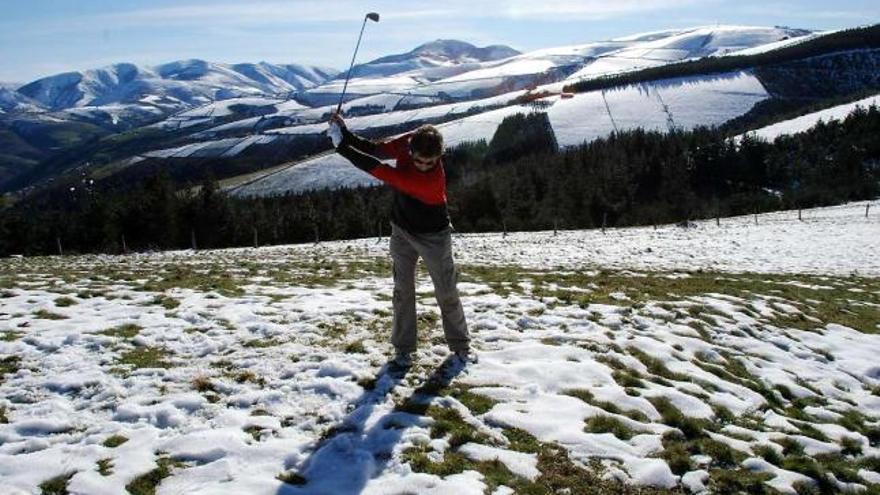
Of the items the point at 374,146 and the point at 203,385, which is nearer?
the point at 203,385

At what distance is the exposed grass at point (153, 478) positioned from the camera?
6070 millimetres

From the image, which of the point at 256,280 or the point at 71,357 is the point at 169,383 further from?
the point at 256,280

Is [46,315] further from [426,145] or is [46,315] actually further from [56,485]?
[426,145]

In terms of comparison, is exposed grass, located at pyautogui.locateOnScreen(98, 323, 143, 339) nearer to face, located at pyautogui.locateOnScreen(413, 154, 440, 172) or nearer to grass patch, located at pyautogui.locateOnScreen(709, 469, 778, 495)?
face, located at pyautogui.locateOnScreen(413, 154, 440, 172)

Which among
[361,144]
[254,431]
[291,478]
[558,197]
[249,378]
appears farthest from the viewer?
[558,197]

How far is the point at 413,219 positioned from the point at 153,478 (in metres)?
4.61

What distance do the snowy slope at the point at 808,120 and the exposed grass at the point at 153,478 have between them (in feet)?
483

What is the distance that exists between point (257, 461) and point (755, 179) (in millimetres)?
137969

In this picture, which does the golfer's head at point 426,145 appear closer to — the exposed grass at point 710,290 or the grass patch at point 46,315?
the exposed grass at point 710,290

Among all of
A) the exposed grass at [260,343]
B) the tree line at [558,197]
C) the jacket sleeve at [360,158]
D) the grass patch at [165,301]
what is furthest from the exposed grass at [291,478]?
the tree line at [558,197]

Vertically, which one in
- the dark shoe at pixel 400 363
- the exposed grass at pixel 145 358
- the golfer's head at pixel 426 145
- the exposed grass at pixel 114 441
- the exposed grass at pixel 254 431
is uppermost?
the golfer's head at pixel 426 145

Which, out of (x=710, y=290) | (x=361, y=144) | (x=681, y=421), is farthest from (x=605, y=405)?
(x=710, y=290)

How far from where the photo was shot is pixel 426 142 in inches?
325

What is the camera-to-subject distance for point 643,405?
8789 mm
